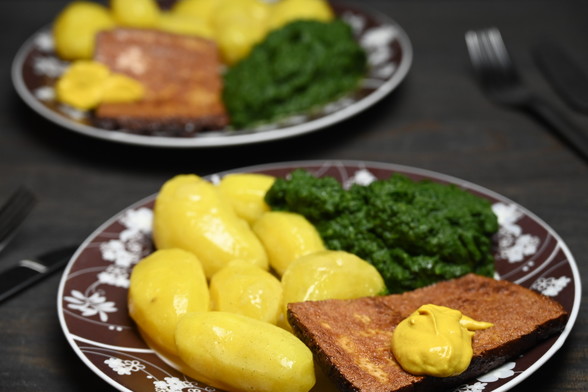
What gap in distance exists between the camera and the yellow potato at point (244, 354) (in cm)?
177

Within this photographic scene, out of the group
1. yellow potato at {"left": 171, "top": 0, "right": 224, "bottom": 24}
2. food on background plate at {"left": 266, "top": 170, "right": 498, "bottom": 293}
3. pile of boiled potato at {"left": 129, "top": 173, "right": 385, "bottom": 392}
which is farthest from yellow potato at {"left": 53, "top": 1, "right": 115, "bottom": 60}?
food on background plate at {"left": 266, "top": 170, "right": 498, "bottom": 293}

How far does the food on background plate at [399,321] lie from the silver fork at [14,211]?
1217 mm

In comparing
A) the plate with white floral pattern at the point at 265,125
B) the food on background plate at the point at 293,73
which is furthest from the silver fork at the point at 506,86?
the food on background plate at the point at 293,73

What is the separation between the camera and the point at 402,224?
2248 mm

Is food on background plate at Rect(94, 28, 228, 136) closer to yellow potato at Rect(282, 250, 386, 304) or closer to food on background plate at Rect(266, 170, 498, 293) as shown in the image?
food on background plate at Rect(266, 170, 498, 293)

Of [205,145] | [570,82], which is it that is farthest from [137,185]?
[570,82]

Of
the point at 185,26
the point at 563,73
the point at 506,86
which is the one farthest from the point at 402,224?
the point at 185,26

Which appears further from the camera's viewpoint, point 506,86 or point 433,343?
point 506,86

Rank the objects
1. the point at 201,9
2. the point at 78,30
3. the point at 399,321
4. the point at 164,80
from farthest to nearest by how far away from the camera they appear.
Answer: the point at 201,9
the point at 78,30
the point at 164,80
the point at 399,321

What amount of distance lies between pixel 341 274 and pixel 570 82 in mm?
2074

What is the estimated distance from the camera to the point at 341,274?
2.10 meters

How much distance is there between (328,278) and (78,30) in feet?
7.66

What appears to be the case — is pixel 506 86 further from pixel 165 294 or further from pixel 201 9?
pixel 165 294

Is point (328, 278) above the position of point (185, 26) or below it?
below
